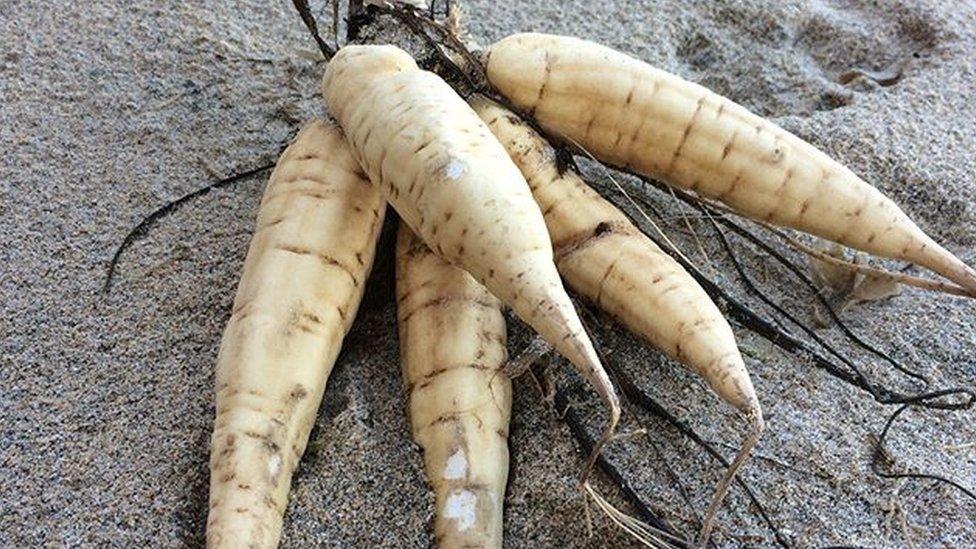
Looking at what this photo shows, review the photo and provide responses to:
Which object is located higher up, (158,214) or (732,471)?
(732,471)

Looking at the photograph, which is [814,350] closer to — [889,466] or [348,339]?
[889,466]

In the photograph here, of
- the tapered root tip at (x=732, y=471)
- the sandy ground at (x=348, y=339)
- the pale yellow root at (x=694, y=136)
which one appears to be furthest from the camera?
the pale yellow root at (x=694, y=136)

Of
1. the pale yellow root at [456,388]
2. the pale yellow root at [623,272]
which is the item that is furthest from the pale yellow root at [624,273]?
the pale yellow root at [456,388]

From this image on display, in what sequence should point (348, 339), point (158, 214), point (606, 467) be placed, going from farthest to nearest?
point (158, 214), point (348, 339), point (606, 467)

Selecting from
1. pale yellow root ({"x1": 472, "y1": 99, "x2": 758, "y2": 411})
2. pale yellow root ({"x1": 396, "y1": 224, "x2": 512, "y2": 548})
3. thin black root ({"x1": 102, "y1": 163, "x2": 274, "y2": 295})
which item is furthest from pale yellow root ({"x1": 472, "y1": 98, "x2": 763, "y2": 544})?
thin black root ({"x1": 102, "y1": 163, "x2": 274, "y2": 295})

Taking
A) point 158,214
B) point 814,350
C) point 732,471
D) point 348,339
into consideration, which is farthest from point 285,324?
point 814,350

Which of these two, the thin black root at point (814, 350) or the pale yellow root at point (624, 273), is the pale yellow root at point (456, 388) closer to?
the pale yellow root at point (624, 273)

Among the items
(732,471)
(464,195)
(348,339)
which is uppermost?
(464,195)

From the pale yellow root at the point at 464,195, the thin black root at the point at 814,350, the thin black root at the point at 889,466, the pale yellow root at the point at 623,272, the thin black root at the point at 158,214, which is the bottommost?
the thin black root at the point at 158,214
